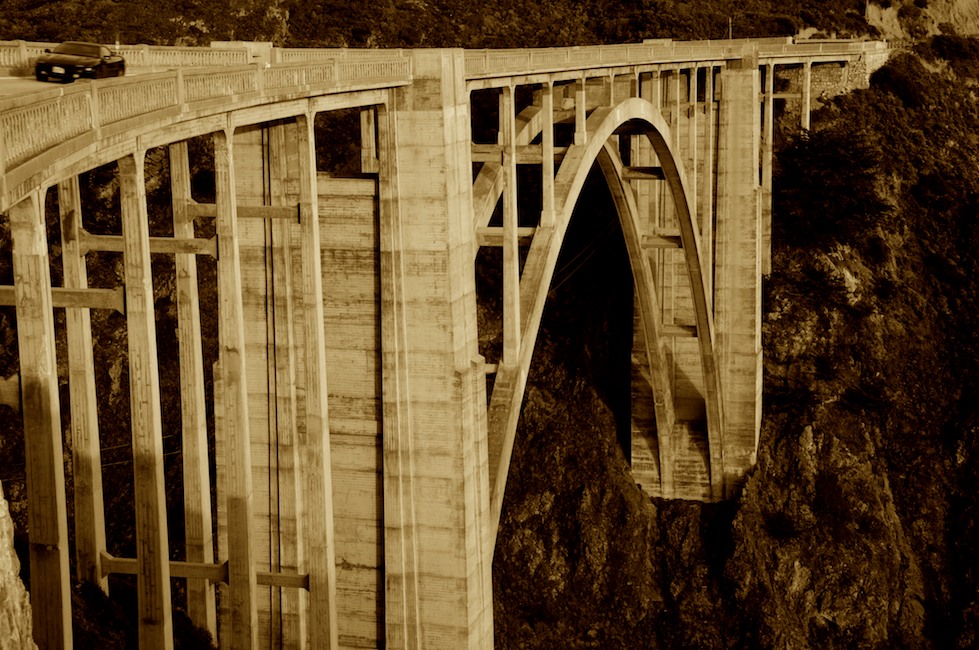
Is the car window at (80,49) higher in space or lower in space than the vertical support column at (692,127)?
higher

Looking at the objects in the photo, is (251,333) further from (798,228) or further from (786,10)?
(786,10)

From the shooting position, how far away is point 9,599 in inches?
280

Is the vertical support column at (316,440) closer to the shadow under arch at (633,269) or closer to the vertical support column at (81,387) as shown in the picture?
the vertical support column at (81,387)

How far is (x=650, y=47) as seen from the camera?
1262 inches

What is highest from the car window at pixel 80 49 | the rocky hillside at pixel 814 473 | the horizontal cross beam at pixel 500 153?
the car window at pixel 80 49

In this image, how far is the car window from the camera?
16.6 m

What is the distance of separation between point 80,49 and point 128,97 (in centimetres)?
545

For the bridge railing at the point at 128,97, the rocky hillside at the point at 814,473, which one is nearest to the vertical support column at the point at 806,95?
the rocky hillside at the point at 814,473

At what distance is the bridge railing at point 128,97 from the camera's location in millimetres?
10039

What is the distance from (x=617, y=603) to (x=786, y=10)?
33229 mm

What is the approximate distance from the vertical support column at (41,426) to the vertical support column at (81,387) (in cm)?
164

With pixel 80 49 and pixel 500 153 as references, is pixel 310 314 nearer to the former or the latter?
pixel 80 49

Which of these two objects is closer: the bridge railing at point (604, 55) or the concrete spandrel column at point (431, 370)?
the concrete spandrel column at point (431, 370)

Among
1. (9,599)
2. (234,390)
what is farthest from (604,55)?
(9,599)
